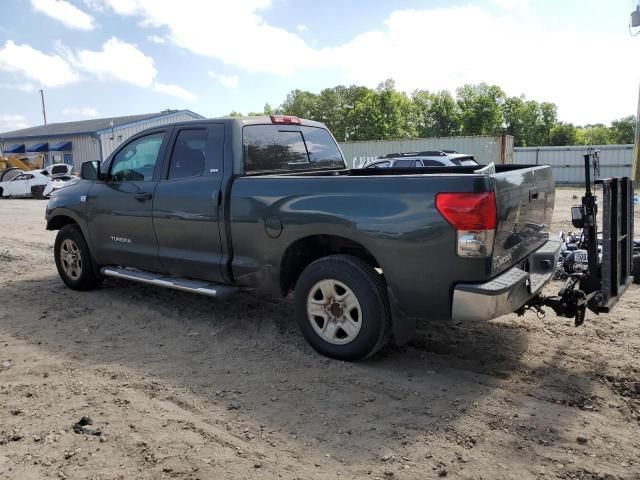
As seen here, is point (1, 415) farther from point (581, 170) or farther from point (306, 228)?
point (581, 170)

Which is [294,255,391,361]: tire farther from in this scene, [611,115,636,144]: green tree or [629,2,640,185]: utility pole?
[611,115,636,144]: green tree

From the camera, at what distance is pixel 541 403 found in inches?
137

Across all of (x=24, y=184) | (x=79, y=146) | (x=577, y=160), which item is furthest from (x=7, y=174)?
(x=577, y=160)

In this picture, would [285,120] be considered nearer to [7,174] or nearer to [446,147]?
[446,147]

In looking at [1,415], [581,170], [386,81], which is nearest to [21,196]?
[1,415]

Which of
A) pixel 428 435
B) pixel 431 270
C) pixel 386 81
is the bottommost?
pixel 428 435

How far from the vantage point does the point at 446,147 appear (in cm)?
2631

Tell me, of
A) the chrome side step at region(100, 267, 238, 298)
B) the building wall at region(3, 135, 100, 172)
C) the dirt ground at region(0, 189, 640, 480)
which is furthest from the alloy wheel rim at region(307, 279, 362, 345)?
the building wall at region(3, 135, 100, 172)

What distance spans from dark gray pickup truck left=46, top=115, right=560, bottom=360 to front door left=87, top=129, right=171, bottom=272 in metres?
0.02

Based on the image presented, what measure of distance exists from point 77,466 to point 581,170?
111ft

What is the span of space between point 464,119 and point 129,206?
52.7m

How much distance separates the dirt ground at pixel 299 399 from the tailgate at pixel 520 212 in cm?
89

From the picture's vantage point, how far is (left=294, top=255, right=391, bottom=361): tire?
389 centimetres

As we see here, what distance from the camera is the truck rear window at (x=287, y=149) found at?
4.88m
